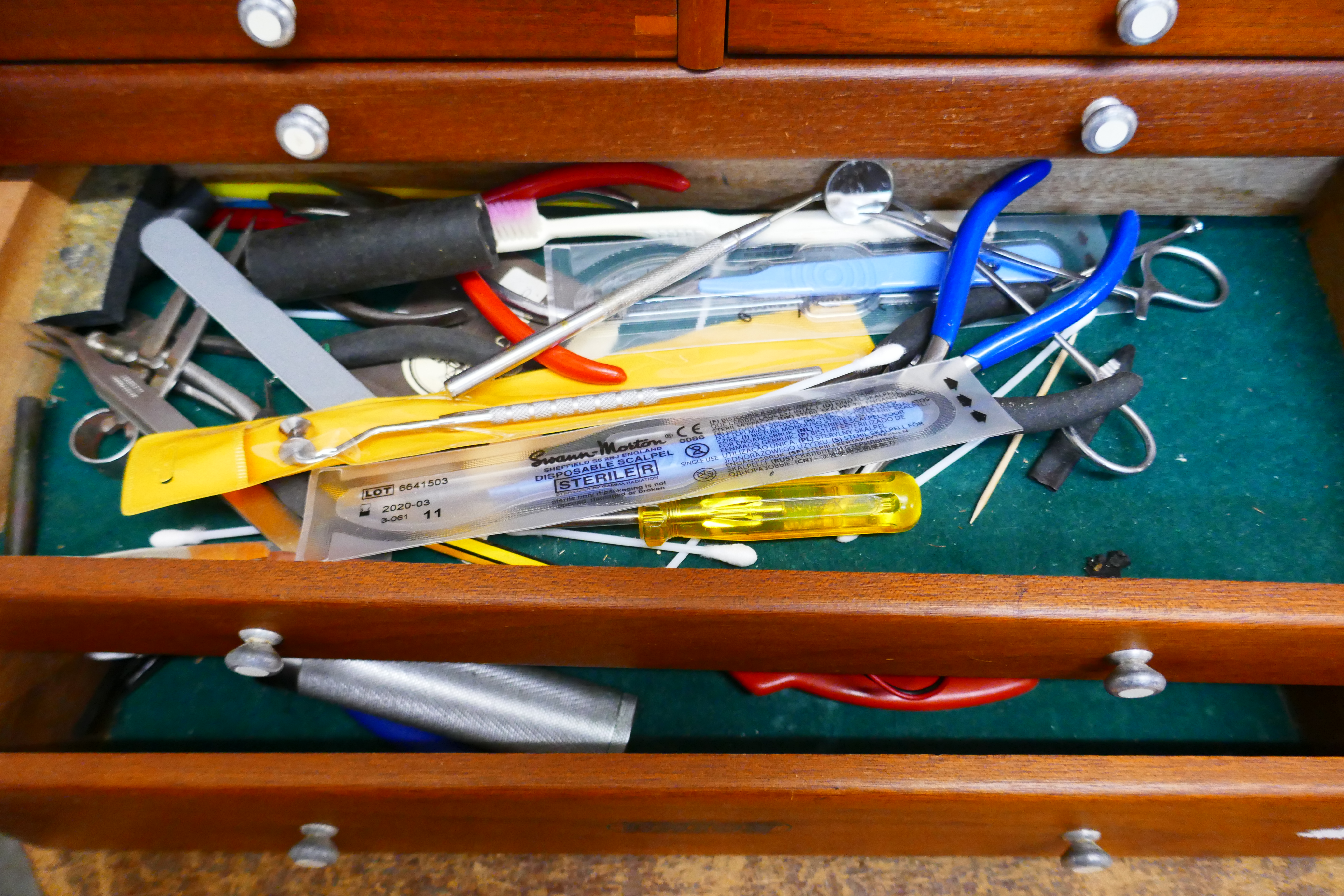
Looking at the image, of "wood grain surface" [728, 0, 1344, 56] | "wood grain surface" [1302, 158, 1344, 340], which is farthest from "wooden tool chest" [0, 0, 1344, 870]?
"wood grain surface" [1302, 158, 1344, 340]

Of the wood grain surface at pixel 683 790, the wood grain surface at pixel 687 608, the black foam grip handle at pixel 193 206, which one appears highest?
the black foam grip handle at pixel 193 206

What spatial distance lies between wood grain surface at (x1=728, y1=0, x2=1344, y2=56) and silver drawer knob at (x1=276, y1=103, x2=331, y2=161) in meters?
0.25

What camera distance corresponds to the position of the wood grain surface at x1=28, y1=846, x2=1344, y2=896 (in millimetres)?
571

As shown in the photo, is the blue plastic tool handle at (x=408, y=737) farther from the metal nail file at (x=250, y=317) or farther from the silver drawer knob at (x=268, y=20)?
the silver drawer knob at (x=268, y=20)

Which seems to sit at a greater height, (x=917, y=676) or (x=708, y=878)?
(x=917, y=676)

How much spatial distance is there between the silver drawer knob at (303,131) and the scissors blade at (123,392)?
0.60 feet

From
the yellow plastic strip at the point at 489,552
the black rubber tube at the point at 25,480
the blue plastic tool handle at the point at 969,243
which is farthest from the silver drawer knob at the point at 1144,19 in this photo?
the black rubber tube at the point at 25,480

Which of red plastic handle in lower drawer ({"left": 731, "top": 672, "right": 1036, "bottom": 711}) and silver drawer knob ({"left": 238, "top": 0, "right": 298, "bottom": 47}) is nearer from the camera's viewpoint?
silver drawer knob ({"left": 238, "top": 0, "right": 298, "bottom": 47})

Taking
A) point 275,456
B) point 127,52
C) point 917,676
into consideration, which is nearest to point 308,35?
point 127,52

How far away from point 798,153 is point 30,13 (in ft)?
1.45

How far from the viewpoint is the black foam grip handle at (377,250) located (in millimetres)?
537

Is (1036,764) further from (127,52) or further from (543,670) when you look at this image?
(127,52)

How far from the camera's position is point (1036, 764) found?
42cm

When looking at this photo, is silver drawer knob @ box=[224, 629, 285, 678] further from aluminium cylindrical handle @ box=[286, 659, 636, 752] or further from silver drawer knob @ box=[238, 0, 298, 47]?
silver drawer knob @ box=[238, 0, 298, 47]
